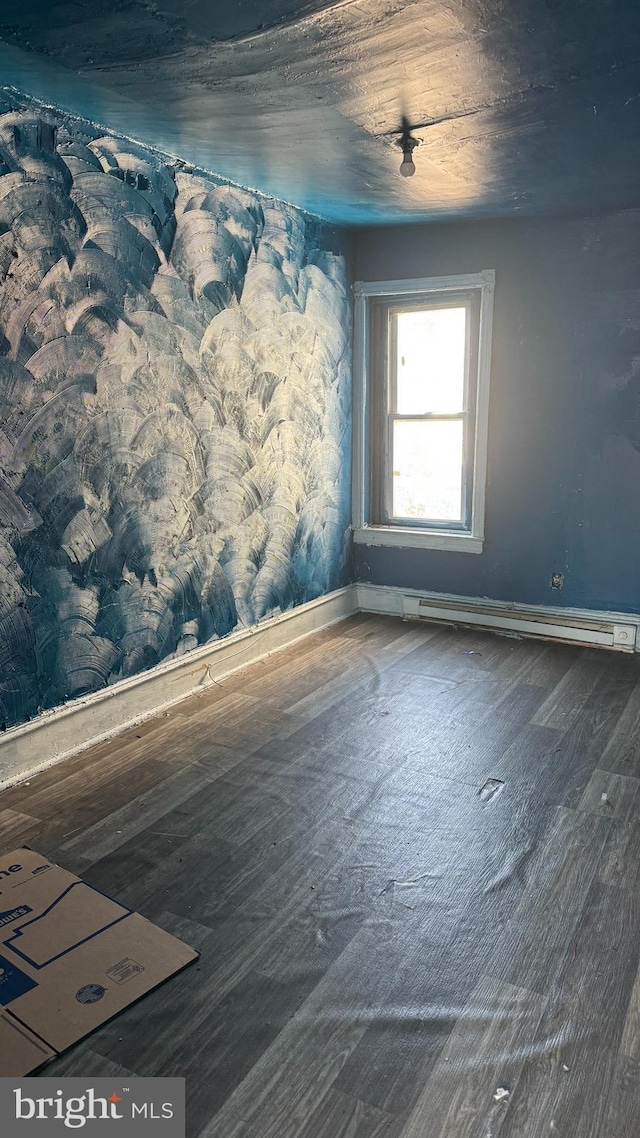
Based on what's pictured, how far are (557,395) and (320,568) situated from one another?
1.75 metres

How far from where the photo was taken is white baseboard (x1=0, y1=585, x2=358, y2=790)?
9.39 feet

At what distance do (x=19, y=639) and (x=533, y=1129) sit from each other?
2190mm

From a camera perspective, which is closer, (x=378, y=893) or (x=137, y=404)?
(x=378, y=893)

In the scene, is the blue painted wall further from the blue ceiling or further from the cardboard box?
the cardboard box

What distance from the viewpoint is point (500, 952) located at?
1963 mm

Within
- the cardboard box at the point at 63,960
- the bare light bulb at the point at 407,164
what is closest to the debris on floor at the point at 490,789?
the cardboard box at the point at 63,960

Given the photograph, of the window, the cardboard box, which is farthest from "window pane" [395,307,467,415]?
the cardboard box

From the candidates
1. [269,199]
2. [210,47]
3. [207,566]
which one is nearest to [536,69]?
[210,47]

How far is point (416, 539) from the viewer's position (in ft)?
16.0

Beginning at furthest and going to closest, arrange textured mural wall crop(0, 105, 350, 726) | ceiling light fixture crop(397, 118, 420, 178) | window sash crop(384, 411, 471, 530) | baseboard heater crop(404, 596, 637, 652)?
window sash crop(384, 411, 471, 530)
baseboard heater crop(404, 596, 637, 652)
ceiling light fixture crop(397, 118, 420, 178)
textured mural wall crop(0, 105, 350, 726)

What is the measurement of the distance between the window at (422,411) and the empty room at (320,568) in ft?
0.07

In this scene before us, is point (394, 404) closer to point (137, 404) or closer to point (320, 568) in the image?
point (320, 568)
